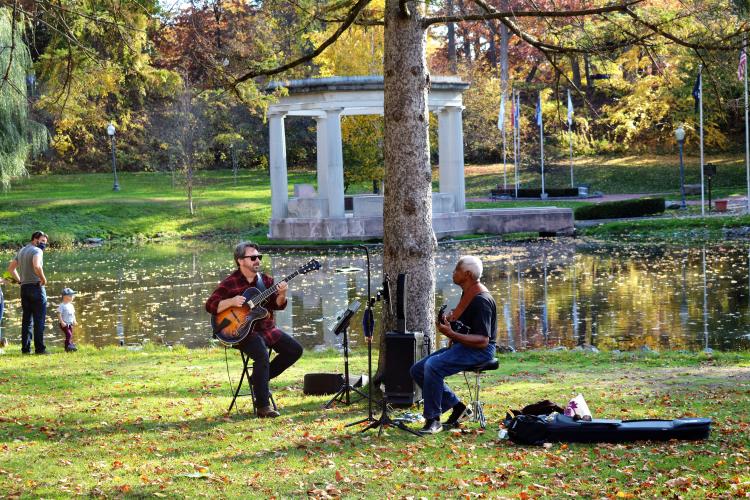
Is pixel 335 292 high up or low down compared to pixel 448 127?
down

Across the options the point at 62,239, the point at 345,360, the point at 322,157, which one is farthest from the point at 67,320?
the point at 62,239

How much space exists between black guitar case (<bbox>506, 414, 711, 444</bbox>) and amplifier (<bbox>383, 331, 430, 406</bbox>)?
5.63ft

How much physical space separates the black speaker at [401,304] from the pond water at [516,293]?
21.1 ft

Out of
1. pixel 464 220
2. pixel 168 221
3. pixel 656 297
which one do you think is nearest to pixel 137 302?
pixel 656 297

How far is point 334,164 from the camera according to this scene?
36125 mm

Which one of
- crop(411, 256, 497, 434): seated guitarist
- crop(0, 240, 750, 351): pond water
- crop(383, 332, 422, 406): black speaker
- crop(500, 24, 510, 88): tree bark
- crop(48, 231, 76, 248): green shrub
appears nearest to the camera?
crop(411, 256, 497, 434): seated guitarist

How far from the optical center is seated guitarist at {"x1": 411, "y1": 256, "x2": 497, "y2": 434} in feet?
29.4

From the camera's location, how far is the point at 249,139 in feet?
193

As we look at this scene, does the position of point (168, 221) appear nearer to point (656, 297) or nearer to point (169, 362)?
point (656, 297)

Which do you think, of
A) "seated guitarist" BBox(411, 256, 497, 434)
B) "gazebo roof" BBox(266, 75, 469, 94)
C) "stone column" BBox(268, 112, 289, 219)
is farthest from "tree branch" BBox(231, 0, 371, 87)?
"stone column" BBox(268, 112, 289, 219)

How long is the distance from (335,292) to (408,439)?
1479 centimetres

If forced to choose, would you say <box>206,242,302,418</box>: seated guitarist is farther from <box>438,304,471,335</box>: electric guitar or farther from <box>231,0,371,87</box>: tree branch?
<box>231,0,371,87</box>: tree branch

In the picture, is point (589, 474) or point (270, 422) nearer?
point (589, 474)

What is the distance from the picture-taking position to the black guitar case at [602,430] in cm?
816
